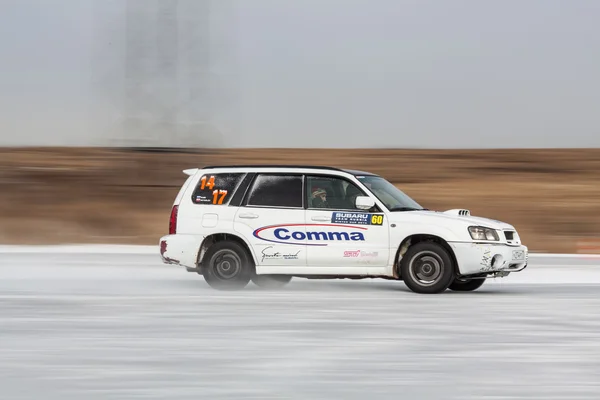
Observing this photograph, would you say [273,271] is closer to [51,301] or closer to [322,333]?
[51,301]

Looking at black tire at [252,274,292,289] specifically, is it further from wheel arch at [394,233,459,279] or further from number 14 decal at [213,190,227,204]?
wheel arch at [394,233,459,279]

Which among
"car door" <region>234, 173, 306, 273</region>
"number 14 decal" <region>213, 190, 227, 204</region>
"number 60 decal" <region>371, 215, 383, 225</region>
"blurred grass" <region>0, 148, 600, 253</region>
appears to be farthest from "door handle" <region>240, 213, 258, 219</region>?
"blurred grass" <region>0, 148, 600, 253</region>

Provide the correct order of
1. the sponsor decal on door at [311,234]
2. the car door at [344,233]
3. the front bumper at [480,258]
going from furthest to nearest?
the sponsor decal on door at [311,234], the car door at [344,233], the front bumper at [480,258]

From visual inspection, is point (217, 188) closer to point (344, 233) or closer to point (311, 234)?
point (311, 234)

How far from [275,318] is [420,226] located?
342cm

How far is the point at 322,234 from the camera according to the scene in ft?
45.5

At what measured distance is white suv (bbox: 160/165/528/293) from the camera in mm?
13594

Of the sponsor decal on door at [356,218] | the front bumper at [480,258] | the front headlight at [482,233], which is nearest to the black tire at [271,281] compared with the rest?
the sponsor decal on door at [356,218]

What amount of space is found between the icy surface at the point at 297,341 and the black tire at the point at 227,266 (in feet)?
0.67

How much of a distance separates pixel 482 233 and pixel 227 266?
341 centimetres

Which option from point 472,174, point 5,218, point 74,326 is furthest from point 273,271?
point 472,174

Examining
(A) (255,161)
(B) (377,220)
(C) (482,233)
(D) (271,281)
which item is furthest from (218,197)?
(A) (255,161)

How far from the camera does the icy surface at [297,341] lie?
7000 millimetres

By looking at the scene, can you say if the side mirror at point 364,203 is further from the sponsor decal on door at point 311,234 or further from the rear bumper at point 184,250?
the rear bumper at point 184,250
